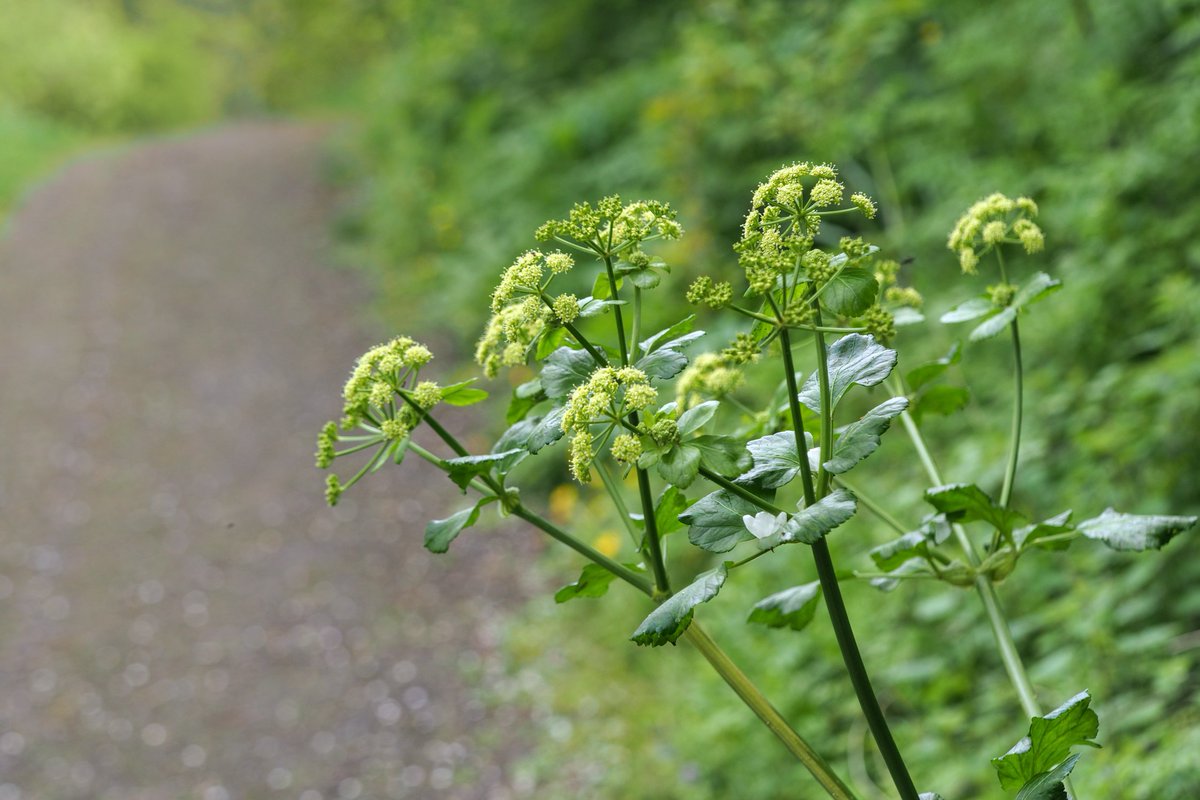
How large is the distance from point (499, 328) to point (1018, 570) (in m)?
2.55

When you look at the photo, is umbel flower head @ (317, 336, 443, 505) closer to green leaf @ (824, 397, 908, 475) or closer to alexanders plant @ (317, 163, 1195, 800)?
alexanders plant @ (317, 163, 1195, 800)

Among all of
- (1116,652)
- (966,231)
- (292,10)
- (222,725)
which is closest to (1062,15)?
(1116,652)

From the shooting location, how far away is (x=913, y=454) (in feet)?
12.7

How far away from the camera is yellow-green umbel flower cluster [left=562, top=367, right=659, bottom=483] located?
0.83m

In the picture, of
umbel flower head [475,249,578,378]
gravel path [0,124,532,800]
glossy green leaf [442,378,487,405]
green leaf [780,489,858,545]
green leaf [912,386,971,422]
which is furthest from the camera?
gravel path [0,124,532,800]

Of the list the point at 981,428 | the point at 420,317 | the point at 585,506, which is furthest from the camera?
the point at 420,317

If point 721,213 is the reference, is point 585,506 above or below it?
below

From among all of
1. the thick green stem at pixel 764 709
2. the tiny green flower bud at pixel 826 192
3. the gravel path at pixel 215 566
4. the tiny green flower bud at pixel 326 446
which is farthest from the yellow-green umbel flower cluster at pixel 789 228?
the gravel path at pixel 215 566

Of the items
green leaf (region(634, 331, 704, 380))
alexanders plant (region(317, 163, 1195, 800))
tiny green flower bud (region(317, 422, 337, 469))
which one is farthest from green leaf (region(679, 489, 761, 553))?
tiny green flower bud (region(317, 422, 337, 469))

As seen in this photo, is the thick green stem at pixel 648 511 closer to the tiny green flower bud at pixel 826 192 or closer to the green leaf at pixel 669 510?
the green leaf at pixel 669 510

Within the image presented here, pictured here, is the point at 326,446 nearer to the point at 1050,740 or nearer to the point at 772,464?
the point at 772,464

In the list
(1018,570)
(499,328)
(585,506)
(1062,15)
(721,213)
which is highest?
(721,213)

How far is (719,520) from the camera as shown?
34.4 inches

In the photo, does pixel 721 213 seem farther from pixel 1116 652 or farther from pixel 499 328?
pixel 499 328
